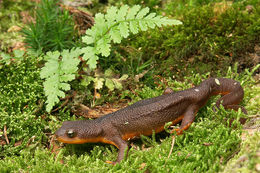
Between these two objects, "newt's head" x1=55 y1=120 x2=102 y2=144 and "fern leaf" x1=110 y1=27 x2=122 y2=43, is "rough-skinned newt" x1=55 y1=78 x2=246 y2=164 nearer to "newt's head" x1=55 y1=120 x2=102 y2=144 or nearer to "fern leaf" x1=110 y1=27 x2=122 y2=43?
"newt's head" x1=55 y1=120 x2=102 y2=144

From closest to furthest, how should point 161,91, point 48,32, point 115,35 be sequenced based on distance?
point 115,35 → point 161,91 → point 48,32

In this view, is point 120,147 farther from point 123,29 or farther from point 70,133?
point 123,29

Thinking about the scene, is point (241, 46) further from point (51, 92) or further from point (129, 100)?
point (51, 92)

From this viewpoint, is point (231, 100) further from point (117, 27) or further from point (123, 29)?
point (117, 27)

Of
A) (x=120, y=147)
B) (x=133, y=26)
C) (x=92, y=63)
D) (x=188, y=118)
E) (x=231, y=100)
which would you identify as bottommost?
(x=120, y=147)

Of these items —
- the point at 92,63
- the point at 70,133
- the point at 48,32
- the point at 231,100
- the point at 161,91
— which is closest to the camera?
the point at 70,133

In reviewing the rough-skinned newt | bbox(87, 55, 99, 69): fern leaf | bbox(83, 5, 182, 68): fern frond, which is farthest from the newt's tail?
bbox(87, 55, 99, 69): fern leaf

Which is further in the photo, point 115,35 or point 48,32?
point 48,32

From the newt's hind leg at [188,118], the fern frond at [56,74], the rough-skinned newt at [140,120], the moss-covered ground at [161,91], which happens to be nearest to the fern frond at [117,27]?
the fern frond at [56,74]

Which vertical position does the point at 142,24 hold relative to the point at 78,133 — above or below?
above

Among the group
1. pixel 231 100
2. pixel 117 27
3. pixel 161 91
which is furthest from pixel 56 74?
pixel 231 100

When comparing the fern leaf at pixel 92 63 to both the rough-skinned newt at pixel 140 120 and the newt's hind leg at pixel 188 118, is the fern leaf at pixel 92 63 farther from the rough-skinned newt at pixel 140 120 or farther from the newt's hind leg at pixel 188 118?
the newt's hind leg at pixel 188 118
